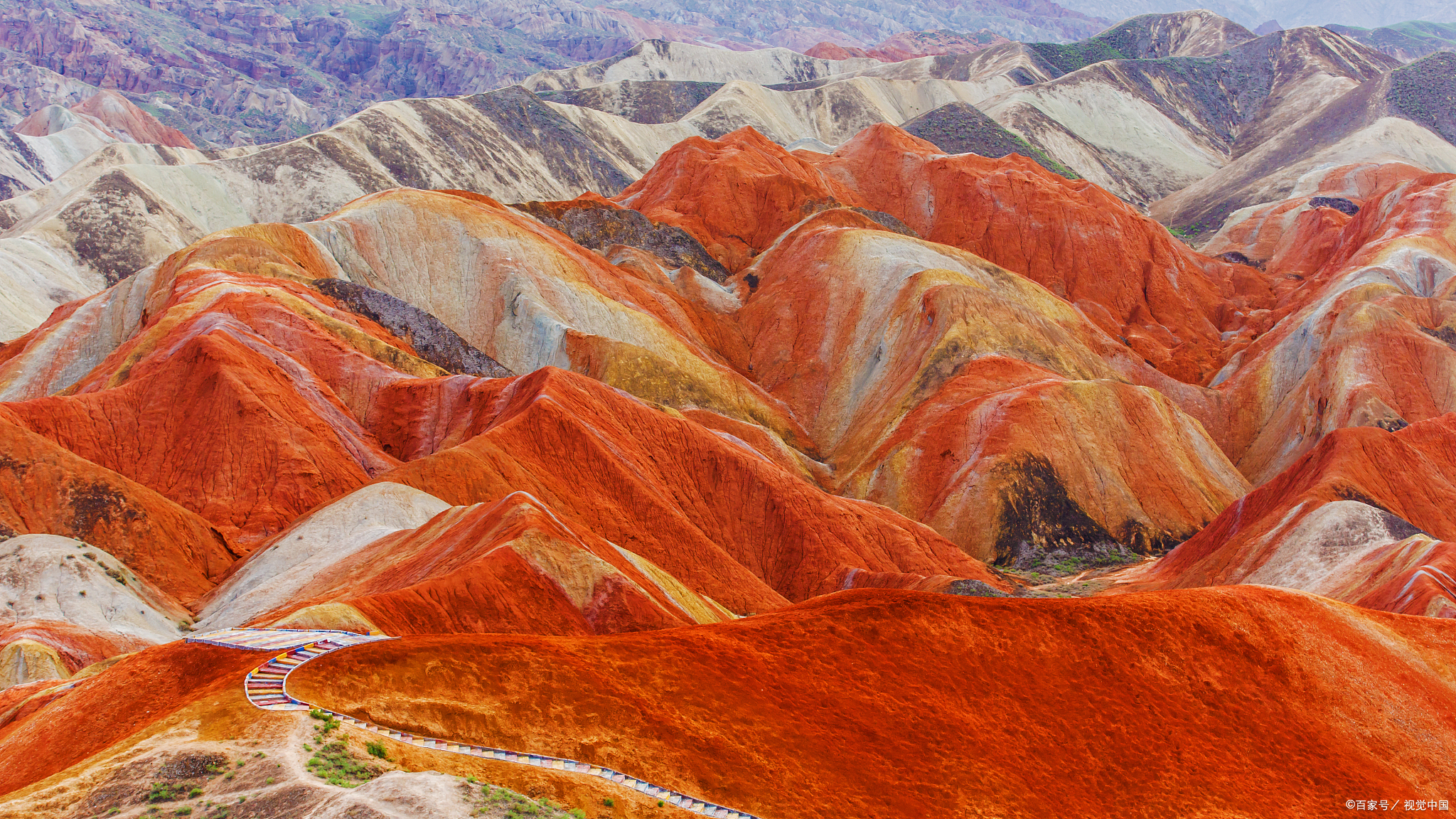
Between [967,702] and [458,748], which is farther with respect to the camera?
[967,702]

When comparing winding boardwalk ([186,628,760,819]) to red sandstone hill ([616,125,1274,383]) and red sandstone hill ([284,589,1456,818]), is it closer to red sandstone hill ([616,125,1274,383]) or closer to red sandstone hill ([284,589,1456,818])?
red sandstone hill ([284,589,1456,818])

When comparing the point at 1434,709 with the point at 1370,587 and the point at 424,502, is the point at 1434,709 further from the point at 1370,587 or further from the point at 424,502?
the point at 424,502

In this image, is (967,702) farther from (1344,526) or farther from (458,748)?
(1344,526)

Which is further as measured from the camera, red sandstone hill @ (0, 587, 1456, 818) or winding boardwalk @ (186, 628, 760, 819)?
red sandstone hill @ (0, 587, 1456, 818)

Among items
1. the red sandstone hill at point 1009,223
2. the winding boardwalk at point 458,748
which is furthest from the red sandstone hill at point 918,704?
the red sandstone hill at point 1009,223

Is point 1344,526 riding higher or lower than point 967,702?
lower

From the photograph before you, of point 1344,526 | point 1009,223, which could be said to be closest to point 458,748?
point 1344,526

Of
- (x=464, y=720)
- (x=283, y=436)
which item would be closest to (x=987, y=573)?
(x=283, y=436)

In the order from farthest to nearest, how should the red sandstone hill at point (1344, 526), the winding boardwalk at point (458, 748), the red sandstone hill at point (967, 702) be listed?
the red sandstone hill at point (1344, 526), the red sandstone hill at point (967, 702), the winding boardwalk at point (458, 748)

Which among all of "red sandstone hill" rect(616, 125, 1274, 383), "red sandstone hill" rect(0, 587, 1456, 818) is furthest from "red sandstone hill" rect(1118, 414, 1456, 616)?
"red sandstone hill" rect(616, 125, 1274, 383)

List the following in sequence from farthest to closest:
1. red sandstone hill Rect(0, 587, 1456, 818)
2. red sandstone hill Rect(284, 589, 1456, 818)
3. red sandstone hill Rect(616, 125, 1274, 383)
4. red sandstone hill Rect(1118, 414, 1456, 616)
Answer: red sandstone hill Rect(616, 125, 1274, 383)
red sandstone hill Rect(1118, 414, 1456, 616)
red sandstone hill Rect(284, 589, 1456, 818)
red sandstone hill Rect(0, 587, 1456, 818)

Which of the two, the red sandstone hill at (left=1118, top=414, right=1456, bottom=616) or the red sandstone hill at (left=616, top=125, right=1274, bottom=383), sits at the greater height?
the red sandstone hill at (left=616, top=125, right=1274, bottom=383)

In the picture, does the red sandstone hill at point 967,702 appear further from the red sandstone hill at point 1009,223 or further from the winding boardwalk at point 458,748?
the red sandstone hill at point 1009,223
